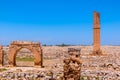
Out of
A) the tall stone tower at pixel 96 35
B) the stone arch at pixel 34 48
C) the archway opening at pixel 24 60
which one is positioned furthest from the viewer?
the tall stone tower at pixel 96 35

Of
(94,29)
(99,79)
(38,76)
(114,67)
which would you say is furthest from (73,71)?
(94,29)

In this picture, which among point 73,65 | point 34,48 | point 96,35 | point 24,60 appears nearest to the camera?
point 73,65

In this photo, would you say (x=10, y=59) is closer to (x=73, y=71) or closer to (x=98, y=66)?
(x=98, y=66)

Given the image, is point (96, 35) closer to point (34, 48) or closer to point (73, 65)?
point (34, 48)

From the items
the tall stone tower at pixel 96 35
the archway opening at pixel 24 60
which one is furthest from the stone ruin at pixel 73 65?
the tall stone tower at pixel 96 35

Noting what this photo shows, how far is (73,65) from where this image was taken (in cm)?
1597

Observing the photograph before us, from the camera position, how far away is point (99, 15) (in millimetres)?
44531

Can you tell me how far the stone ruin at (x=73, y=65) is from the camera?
15.9 m

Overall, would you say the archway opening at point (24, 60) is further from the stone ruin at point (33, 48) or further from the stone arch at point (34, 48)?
the stone arch at point (34, 48)

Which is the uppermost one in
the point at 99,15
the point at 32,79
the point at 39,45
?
the point at 99,15

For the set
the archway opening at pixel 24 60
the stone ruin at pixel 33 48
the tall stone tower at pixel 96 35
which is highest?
the tall stone tower at pixel 96 35

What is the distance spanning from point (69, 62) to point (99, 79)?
535 centimetres

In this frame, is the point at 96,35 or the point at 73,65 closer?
the point at 73,65

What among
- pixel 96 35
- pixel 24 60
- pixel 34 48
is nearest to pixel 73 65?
pixel 34 48
